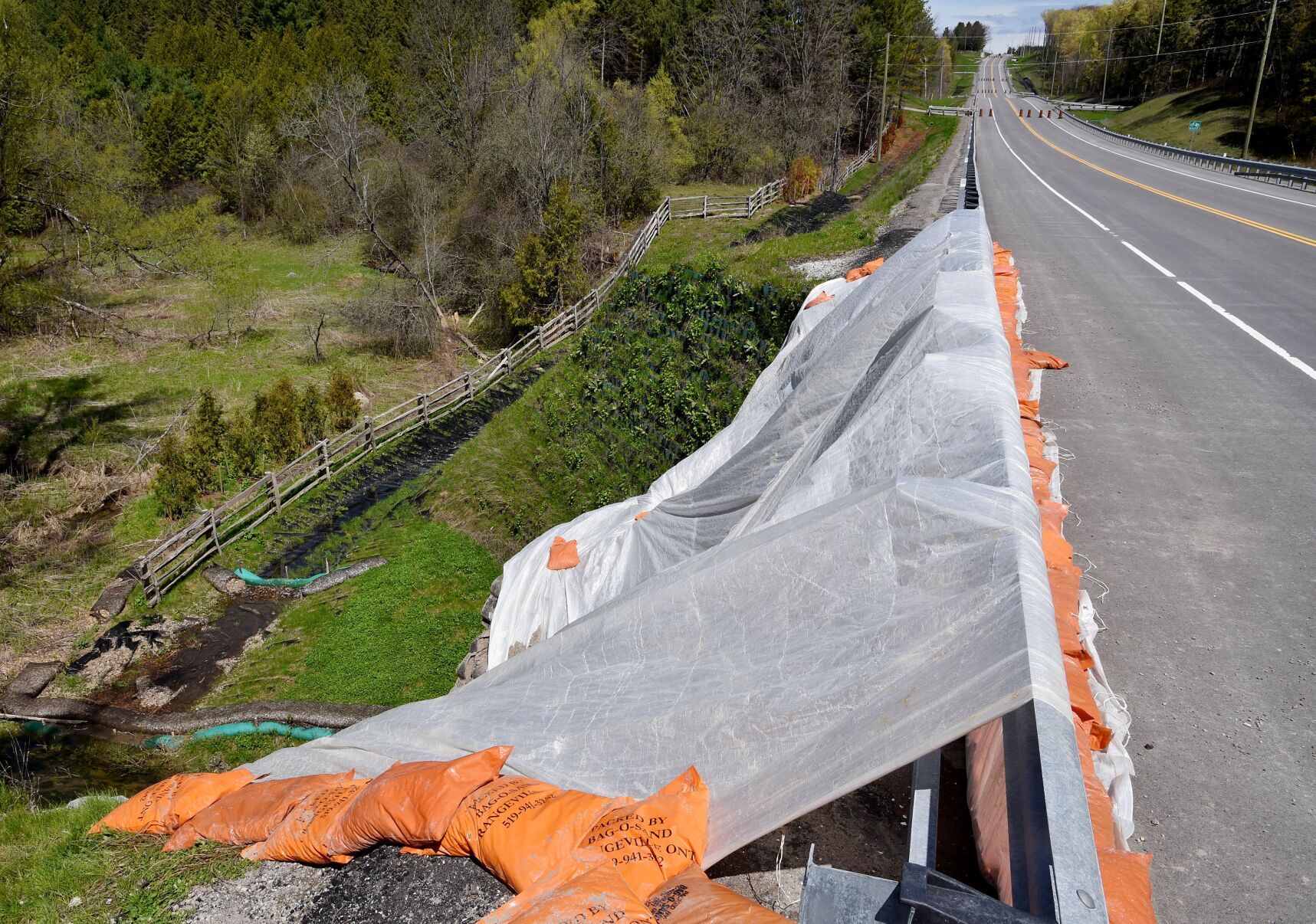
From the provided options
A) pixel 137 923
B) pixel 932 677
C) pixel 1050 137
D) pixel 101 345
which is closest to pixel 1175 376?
pixel 932 677

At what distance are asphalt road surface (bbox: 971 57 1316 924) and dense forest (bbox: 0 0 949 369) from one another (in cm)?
1574

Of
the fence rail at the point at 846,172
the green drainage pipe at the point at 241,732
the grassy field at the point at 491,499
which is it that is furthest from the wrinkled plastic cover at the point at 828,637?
the fence rail at the point at 846,172

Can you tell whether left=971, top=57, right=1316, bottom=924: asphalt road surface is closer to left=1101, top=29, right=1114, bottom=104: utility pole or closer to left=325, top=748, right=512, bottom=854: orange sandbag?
left=325, top=748, right=512, bottom=854: orange sandbag

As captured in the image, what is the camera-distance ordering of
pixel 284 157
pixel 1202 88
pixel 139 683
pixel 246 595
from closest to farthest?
pixel 139 683, pixel 246 595, pixel 284 157, pixel 1202 88

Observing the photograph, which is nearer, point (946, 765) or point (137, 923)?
point (946, 765)

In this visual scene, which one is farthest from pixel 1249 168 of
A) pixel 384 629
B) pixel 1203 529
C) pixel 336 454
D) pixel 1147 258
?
pixel 384 629

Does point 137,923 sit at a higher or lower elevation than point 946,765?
lower

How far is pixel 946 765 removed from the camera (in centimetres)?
350

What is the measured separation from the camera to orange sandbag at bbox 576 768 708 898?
3.02 m

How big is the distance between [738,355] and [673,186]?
23.5 metres

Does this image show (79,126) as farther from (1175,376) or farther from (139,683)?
(1175,376)

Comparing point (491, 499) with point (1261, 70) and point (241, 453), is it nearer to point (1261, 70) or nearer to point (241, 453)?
point (241, 453)

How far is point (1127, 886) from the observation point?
2.30 m

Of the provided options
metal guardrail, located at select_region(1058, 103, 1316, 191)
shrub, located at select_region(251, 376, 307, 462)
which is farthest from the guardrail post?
metal guardrail, located at select_region(1058, 103, 1316, 191)
